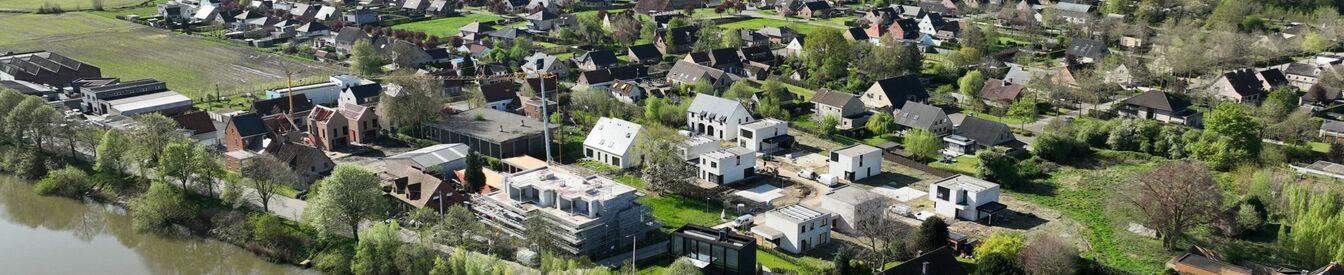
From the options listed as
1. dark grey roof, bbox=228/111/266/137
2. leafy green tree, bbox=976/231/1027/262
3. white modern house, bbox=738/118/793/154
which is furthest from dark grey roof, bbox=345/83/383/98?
leafy green tree, bbox=976/231/1027/262

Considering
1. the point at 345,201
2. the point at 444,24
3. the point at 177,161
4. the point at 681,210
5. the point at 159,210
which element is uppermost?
the point at 444,24

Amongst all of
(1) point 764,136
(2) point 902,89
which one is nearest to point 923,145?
(1) point 764,136

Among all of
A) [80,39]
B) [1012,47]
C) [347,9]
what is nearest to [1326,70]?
[1012,47]

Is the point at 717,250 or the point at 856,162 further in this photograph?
the point at 856,162

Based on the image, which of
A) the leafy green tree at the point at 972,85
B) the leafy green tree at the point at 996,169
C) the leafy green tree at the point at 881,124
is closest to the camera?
the leafy green tree at the point at 996,169

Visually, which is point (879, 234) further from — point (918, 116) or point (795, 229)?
point (918, 116)

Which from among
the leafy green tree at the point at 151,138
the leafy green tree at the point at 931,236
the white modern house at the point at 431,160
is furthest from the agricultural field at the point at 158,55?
the leafy green tree at the point at 931,236

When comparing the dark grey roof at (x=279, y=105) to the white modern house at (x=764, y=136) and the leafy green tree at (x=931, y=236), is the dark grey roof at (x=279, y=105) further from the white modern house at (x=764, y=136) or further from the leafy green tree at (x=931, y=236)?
the leafy green tree at (x=931, y=236)
